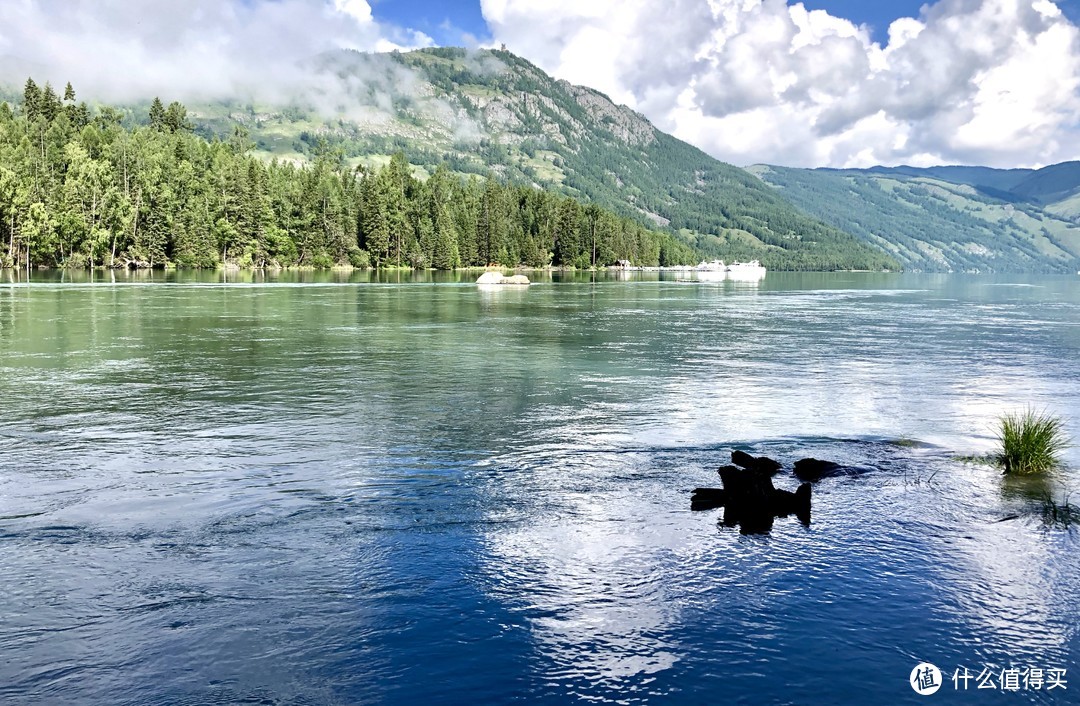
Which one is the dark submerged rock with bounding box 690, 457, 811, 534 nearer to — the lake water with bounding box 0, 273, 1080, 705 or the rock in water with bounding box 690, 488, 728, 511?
the rock in water with bounding box 690, 488, 728, 511

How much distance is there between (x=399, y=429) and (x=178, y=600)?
500 inches

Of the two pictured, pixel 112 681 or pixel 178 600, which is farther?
pixel 178 600

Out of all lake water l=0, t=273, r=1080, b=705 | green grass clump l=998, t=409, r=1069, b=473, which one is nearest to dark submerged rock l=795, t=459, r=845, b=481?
lake water l=0, t=273, r=1080, b=705

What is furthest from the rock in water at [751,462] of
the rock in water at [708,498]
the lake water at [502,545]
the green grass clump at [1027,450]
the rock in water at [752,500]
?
the green grass clump at [1027,450]

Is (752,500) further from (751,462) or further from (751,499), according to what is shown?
(751,462)

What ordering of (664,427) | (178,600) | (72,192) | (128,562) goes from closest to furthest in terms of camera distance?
(178,600)
(128,562)
(664,427)
(72,192)

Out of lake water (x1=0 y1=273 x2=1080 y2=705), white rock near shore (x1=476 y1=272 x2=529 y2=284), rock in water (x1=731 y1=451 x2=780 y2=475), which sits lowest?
lake water (x1=0 y1=273 x2=1080 y2=705)

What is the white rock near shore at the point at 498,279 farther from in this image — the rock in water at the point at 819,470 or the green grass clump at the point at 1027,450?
the rock in water at the point at 819,470

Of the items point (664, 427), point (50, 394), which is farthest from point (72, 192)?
point (664, 427)

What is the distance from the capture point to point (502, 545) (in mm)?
15305

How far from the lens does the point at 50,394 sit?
29.8m

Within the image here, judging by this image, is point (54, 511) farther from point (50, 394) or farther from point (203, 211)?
point (203, 211)

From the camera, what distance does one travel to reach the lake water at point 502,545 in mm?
10953

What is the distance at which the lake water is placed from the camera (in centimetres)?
1095
